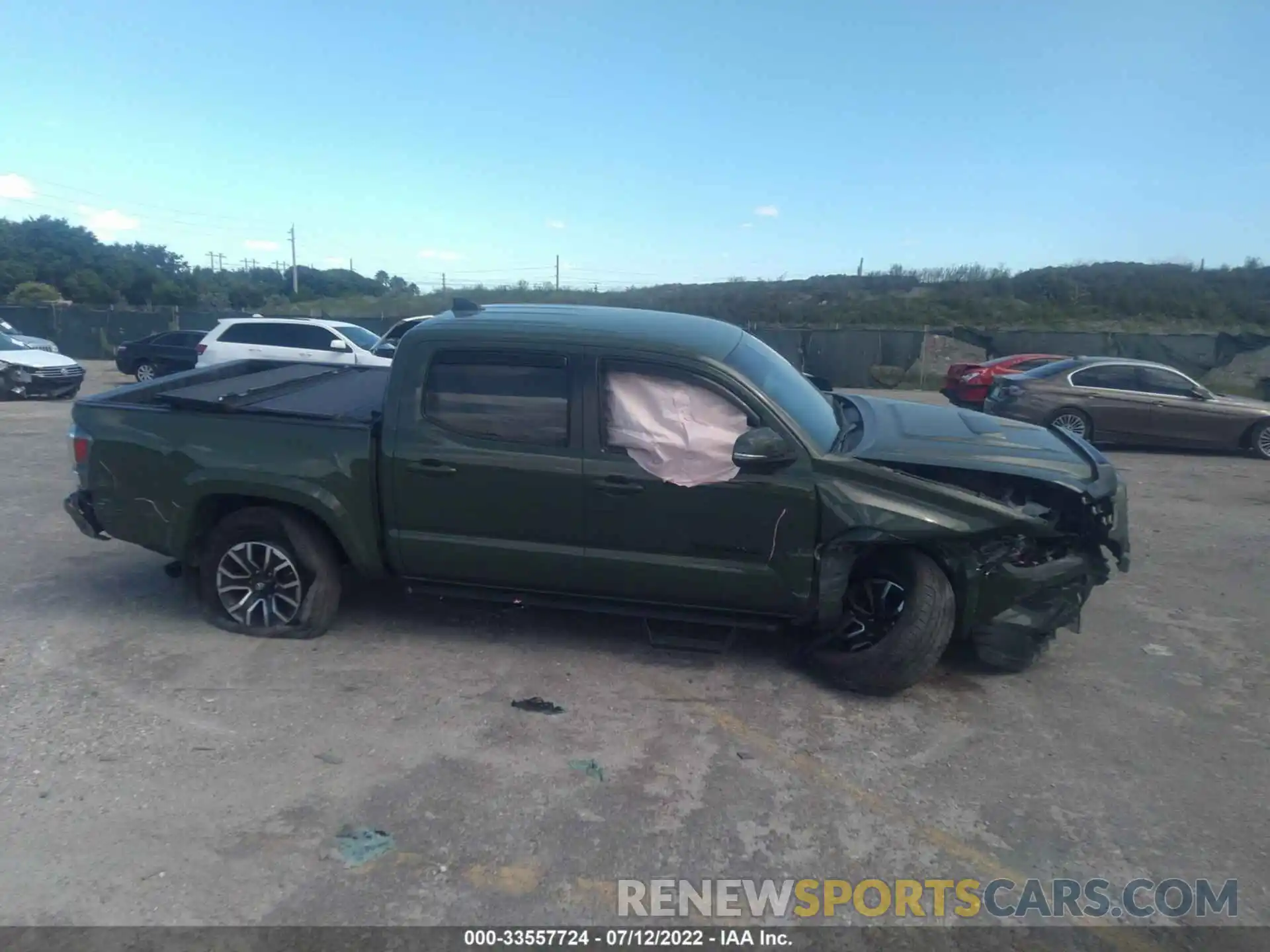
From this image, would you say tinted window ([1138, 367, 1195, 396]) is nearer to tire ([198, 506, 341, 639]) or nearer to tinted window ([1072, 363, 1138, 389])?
tinted window ([1072, 363, 1138, 389])

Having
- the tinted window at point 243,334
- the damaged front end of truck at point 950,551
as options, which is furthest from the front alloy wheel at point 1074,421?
the tinted window at point 243,334

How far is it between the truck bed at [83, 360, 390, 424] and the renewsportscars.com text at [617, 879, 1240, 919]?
311cm

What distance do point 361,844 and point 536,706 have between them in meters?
1.27

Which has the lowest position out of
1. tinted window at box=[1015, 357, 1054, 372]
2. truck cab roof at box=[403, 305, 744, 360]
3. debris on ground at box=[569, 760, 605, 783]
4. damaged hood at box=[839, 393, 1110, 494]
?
debris on ground at box=[569, 760, 605, 783]

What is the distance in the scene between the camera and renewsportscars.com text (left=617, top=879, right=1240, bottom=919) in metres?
3.23

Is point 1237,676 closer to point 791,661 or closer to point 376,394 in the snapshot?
point 791,661

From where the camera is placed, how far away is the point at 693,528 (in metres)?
4.79

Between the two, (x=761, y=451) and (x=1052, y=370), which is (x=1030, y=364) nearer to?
(x=1052, y=370)

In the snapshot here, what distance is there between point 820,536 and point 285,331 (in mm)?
15583

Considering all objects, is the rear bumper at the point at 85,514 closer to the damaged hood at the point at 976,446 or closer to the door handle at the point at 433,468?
the door handle at the point at 433,468

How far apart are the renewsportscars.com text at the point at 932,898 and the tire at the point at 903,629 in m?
1.41

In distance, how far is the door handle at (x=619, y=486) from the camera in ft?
15.7

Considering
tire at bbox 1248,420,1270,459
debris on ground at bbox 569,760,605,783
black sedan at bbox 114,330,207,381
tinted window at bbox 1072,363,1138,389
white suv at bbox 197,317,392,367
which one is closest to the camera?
debris on ground at bbox 569,760,605,783

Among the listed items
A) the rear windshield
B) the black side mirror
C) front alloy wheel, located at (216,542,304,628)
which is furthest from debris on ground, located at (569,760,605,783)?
the rear windshield
